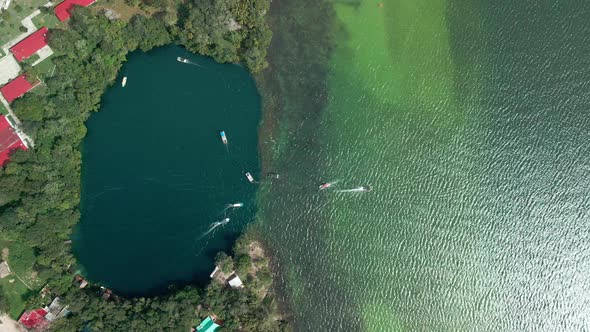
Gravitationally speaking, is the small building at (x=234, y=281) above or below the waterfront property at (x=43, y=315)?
below

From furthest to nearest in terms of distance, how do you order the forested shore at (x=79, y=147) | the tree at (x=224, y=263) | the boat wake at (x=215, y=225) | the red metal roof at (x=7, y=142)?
the boat wake at (x=215, y=225) → the tree at (x=224, y=263) → the red metal roof at (x=7, y=142) → the forested shore at (x=79, y=147)

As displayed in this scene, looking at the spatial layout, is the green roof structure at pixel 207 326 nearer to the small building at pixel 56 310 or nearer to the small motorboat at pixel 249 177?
the small building at pixel 56 310

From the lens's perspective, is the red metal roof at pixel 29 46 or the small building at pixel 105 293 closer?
the small building at pixel 105 293

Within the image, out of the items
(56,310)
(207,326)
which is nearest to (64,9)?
(56,310)

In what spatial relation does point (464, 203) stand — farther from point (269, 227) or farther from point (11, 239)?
point (11, 239)

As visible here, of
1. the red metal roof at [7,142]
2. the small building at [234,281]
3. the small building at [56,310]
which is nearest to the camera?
the small building at [56,310]

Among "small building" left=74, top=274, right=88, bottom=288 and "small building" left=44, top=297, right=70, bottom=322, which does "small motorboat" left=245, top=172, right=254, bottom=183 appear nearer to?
"small building" left=74, top=274, right=88, bottom=288

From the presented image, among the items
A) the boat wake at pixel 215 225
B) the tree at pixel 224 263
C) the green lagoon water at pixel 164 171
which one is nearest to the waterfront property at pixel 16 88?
the green lagoon water at pixel 164 171
